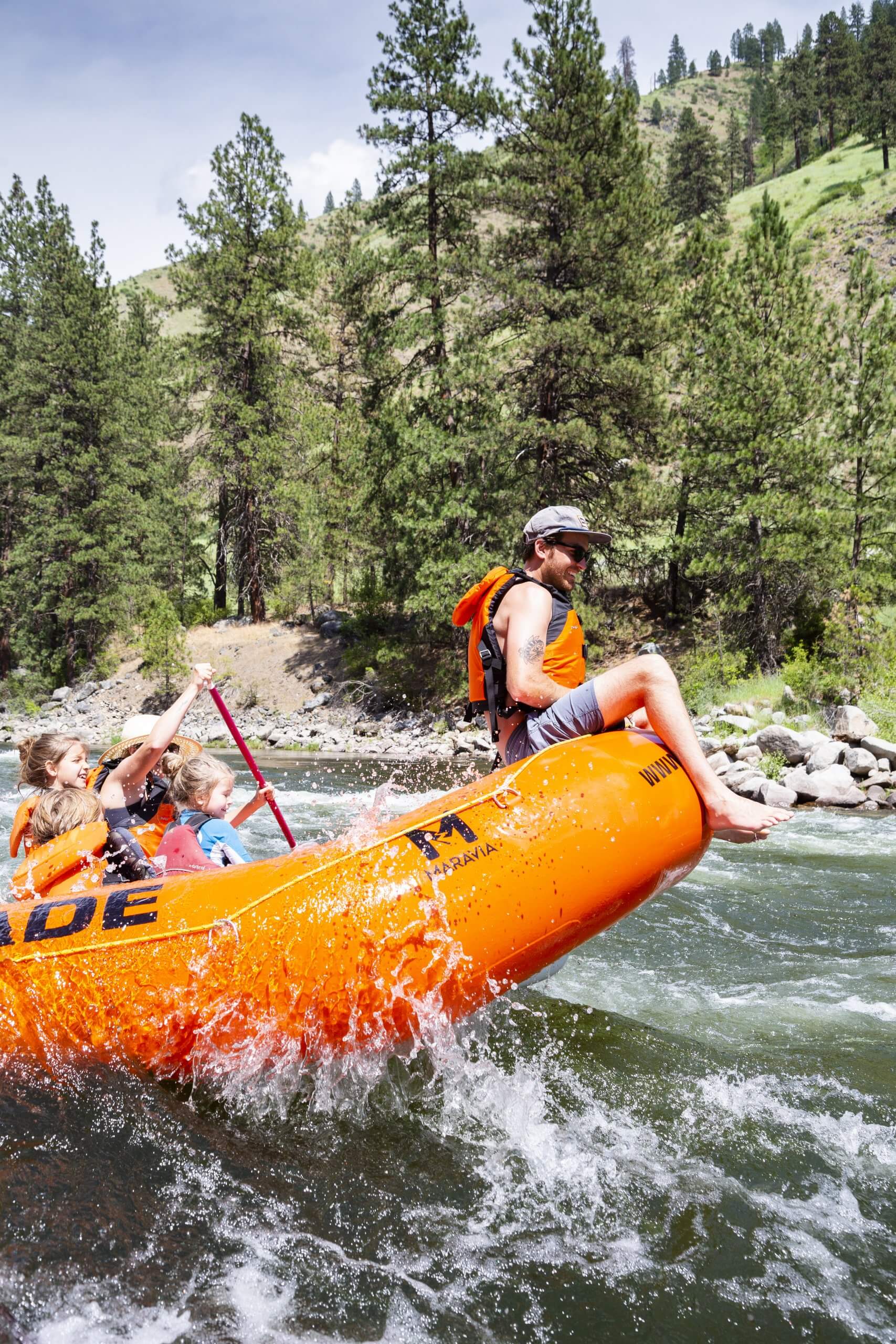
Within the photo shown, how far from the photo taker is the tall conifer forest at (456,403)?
15594 millimetres

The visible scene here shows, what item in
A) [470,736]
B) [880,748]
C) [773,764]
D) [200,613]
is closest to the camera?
[880,748]

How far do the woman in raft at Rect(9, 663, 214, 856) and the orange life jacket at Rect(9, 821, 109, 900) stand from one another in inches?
9.8

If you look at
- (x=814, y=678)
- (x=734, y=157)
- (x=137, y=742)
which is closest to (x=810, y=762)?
(x=814, y=678)

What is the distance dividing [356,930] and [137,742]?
217 cm

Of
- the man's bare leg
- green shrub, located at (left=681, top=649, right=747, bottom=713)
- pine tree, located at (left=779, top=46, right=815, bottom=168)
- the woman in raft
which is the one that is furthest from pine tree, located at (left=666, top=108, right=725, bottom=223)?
the man's bare leg

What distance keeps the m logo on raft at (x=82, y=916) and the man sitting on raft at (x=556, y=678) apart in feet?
5.55

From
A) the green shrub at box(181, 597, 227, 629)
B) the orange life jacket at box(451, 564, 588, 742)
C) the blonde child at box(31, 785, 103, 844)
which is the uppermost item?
the orange life jacket at box(451, 564, 588, 742)

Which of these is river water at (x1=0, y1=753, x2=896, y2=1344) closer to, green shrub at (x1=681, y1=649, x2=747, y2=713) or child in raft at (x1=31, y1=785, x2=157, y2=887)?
child in raft at (x1=31, y1=785, x2=157, y2=887)

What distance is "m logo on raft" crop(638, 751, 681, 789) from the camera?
3590 millimetres

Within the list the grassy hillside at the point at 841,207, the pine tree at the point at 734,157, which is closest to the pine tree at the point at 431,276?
the grassy hillside at the point at 841,207

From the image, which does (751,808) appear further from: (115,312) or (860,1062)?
(115,312)

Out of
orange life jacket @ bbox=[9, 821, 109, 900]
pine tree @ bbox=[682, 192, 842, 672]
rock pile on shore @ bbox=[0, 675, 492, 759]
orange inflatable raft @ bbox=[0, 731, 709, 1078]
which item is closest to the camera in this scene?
orange inflatable raft @ bbox=[0, 731, 709, 1078]

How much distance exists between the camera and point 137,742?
16.1 ft

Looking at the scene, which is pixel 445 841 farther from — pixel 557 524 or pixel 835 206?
pixel 835 206
